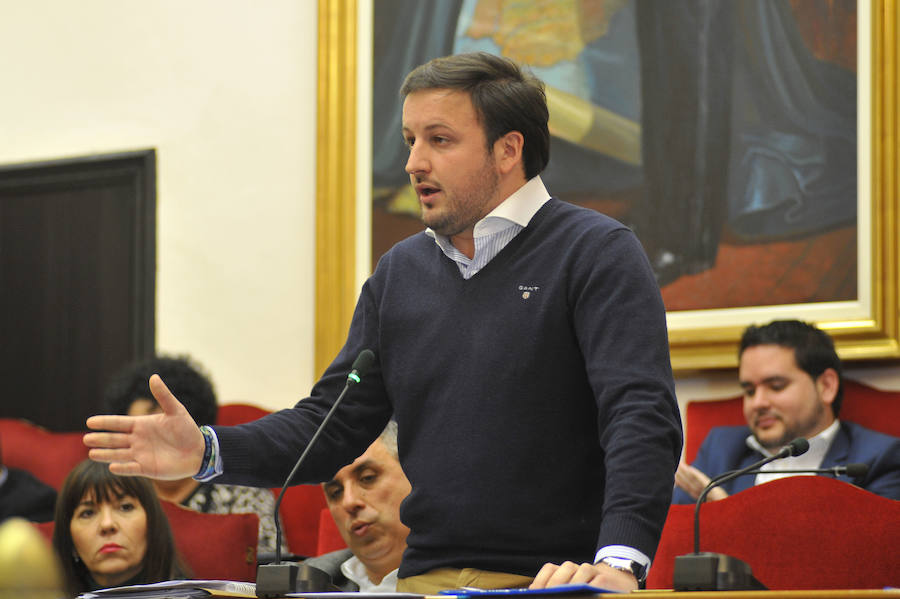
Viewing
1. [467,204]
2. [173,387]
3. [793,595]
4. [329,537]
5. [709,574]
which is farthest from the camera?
[173,387]

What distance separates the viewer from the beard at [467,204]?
212 cm

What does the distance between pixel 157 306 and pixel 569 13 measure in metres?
1.99

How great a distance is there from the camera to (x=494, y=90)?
7.09 ft

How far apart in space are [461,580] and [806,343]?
1996 millimetres

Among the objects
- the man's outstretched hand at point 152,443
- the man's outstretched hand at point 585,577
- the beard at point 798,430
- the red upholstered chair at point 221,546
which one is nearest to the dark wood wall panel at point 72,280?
the red upholstered chair at point 221,546

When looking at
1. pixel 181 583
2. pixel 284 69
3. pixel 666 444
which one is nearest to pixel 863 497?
pixel 666 444

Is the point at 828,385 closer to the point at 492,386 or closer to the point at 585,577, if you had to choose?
the point at 492,386

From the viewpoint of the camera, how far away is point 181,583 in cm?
167

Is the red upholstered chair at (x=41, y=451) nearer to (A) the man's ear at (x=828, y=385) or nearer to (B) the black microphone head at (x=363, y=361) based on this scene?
(A) the man's ear at (x=828, y=385)

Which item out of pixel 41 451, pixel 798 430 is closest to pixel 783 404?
pixel 798 430

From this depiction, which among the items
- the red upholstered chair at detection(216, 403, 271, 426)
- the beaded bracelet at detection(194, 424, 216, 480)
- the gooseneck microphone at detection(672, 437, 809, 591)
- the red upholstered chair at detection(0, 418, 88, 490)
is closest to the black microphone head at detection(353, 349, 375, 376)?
the beaded bracelet at detection(194, 424, 216, 480)

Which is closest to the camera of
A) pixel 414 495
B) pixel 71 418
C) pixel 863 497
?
pixel 414 495

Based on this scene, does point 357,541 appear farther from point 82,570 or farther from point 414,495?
point 414,495

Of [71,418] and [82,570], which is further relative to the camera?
[71,418]
